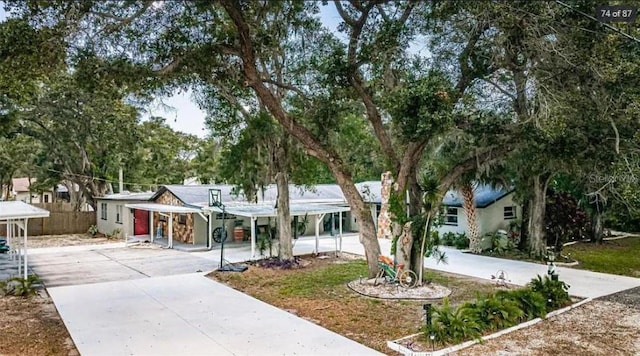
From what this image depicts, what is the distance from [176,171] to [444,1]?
27975mm

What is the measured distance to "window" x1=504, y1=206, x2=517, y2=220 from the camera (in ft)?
56.3

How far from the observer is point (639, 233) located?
20500 mm

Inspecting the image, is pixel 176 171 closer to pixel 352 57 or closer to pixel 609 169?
pixel 352 57

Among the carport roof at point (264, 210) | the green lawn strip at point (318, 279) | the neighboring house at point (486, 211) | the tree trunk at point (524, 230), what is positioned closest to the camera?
the green lawn strip at point (318, 279)

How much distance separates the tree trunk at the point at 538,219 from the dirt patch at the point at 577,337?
576 centimetres

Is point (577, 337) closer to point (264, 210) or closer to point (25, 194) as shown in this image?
point (264, 210)

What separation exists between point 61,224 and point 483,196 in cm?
2029

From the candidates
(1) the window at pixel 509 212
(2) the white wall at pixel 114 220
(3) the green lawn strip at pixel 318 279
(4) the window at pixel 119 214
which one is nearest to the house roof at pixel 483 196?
(1) the window at pixel 509 212

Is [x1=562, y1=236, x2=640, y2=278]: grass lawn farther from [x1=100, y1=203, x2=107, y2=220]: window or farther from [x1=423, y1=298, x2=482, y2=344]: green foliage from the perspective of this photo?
[x1=100, y1=203, x2=107, y2=220]: window

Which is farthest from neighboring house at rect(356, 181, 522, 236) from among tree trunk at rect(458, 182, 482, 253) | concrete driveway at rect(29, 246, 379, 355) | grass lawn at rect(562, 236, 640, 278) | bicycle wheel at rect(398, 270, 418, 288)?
concrete driveway at rect(29, 246, 379, 355)

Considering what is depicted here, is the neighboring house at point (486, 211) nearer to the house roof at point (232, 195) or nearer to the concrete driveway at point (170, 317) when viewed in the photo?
the house roof at point (232, 195)

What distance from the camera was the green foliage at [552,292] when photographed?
27.3ft

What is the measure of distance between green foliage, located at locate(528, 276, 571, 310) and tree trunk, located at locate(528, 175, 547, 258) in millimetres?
5726

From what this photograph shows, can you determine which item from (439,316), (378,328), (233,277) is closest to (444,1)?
(439,316)
